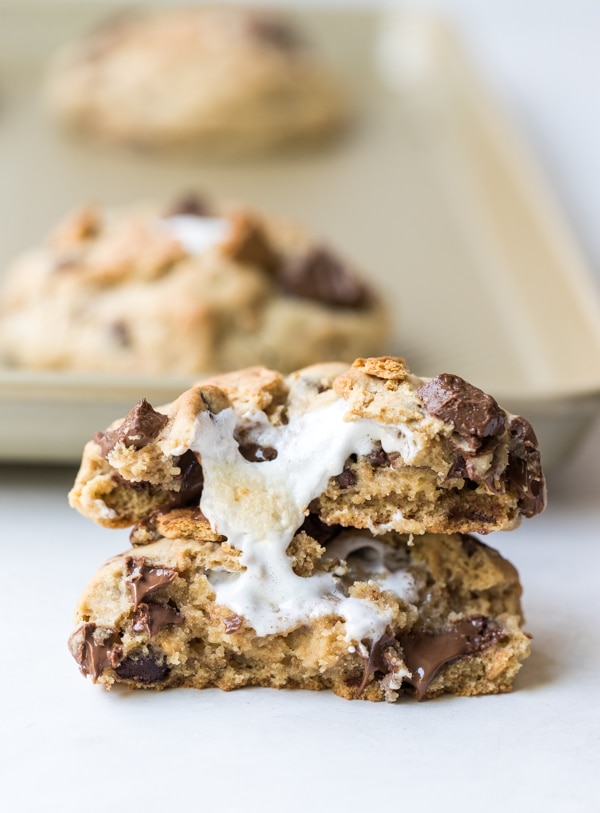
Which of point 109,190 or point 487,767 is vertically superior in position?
point 109,190

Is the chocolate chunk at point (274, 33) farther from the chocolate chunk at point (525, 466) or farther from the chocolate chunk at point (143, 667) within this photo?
the chocolate chunk at point (143, 667)

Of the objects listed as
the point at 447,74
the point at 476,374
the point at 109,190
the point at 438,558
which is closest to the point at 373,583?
the point at 438,558

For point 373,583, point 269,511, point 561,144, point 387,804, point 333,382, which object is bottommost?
point 387,804

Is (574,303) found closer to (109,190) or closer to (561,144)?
(109,190)

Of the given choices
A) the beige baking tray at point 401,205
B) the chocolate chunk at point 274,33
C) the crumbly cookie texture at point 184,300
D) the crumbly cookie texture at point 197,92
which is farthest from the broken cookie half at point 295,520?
the chocolate chunk at point 274,33

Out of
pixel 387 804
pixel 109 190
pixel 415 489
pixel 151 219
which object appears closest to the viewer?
pixel 387 804

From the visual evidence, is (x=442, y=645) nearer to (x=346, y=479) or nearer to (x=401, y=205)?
(x=346, y=479)

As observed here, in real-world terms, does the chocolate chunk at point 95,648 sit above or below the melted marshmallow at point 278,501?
below
